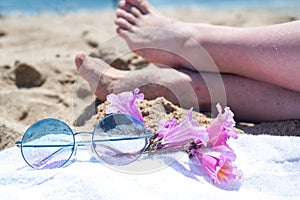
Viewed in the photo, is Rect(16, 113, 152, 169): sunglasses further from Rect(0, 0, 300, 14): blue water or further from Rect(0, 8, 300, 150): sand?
Rect(0, 0, 300, 14): blue water

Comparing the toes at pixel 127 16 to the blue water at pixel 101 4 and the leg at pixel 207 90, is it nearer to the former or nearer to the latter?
the leg at pixel 207 90

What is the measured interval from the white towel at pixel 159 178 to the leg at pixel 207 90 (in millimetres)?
311

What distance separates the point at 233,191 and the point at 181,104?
0.51 m

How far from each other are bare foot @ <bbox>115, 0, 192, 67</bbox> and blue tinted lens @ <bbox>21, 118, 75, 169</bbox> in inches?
26.9

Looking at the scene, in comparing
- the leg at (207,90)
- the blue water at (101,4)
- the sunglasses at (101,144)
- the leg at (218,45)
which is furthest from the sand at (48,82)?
the blue water at (101,4)

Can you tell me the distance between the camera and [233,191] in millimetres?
946

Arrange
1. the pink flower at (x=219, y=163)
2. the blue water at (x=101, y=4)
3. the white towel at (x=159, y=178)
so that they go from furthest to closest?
the blue water at (x=101, y=4)
the pink flower at (x=219, y=163)
the white towel at (x=159, y=178)

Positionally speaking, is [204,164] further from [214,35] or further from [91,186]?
[214,35]

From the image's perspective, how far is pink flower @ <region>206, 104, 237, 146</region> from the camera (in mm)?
1008

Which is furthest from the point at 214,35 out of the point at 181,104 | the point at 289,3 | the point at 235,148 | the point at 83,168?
the point at 289,3

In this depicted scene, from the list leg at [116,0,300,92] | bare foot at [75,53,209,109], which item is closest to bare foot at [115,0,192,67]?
leg at [116,0,300,92]

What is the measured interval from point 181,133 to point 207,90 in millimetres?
508

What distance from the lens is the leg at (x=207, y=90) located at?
1.41 m

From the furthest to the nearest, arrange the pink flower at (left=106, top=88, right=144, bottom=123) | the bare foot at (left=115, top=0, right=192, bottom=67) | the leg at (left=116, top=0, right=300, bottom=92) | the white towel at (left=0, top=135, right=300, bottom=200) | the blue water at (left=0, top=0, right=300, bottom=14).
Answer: the blue water at (left=0, top=0, right=300, bottom=14), the bare foot at (left=115, top=0, right=192, bottom=67), the leg at (left=116, top=0, right=300, bottom=92), the pink flower at (left=106, top=88, right=144, bottom=123), the white towel at (left=0, top=135, right=300, bottom=200)
